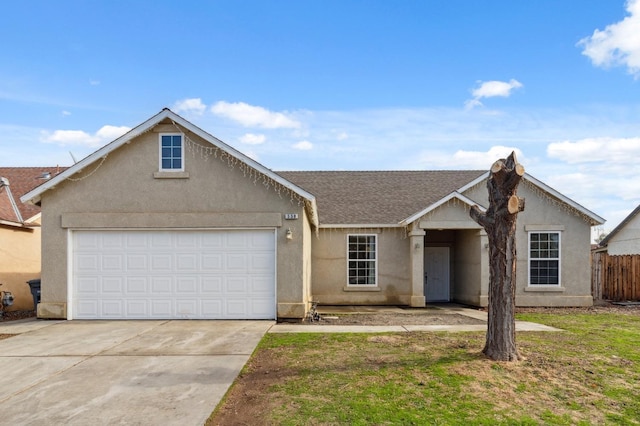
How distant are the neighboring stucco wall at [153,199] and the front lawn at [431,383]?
4.08 metres

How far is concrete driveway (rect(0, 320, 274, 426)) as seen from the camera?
5.30 m

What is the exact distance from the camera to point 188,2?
40.7 feet

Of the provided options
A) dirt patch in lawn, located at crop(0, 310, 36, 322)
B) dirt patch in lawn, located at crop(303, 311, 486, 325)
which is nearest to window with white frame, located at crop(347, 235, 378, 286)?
dirt patch in lawn, located at crop(303, 311, 486, 325)

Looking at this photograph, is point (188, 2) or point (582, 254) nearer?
point (188, 2)

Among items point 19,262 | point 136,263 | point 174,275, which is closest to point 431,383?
point 174,275

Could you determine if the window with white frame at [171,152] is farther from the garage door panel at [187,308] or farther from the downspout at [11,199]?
the downspout at [11,199]

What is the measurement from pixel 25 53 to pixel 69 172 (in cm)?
561

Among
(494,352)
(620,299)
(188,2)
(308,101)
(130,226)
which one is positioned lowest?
(620,299)

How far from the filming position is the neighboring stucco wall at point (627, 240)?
2370 cm

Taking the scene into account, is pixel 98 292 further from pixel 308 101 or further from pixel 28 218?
pixel 308 101

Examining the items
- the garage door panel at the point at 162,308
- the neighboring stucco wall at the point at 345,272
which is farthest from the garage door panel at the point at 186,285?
the neighboring stucco wall at the point at 345,272

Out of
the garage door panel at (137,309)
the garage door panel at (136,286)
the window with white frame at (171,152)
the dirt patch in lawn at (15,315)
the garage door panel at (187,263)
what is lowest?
the dirt patch in lawn at (15,315)

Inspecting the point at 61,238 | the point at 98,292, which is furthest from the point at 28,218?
the point at 98,292

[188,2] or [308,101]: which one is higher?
[188,2]
